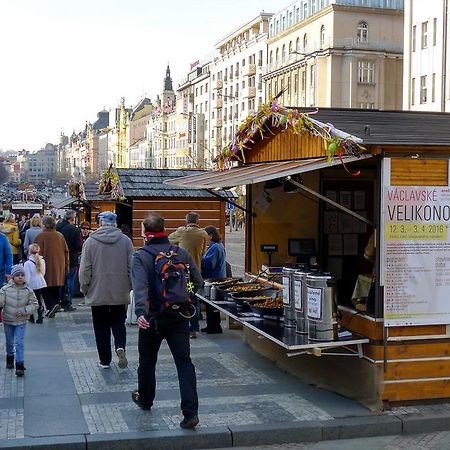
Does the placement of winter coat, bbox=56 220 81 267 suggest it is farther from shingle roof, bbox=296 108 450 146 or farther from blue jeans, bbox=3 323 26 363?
shingle roof, bbox=296 108 450 146

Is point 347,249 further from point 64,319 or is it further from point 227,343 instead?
point 64,319

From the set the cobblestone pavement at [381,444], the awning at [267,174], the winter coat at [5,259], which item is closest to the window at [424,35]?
the awning at [267,174]

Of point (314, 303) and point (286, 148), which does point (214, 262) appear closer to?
point (286, 148)

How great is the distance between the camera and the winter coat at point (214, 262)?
39.9 ft

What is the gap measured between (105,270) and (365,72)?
59.9m

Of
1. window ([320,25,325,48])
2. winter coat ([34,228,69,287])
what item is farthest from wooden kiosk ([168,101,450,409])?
window ([320,25,325,48])

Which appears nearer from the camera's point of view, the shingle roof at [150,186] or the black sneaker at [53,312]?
the black sneaker at [53,312]

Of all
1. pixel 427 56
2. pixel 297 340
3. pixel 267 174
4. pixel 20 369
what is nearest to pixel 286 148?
pixel 267 174

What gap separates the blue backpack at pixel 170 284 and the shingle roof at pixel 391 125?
213 centimetres

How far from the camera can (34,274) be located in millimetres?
12969

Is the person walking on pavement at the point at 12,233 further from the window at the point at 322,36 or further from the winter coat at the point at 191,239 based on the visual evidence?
the window at the point at 322,36

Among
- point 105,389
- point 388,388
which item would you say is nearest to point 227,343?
point 105,389

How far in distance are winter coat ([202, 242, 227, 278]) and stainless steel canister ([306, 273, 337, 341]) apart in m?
4.22

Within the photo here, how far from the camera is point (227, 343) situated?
11562 millimetres
